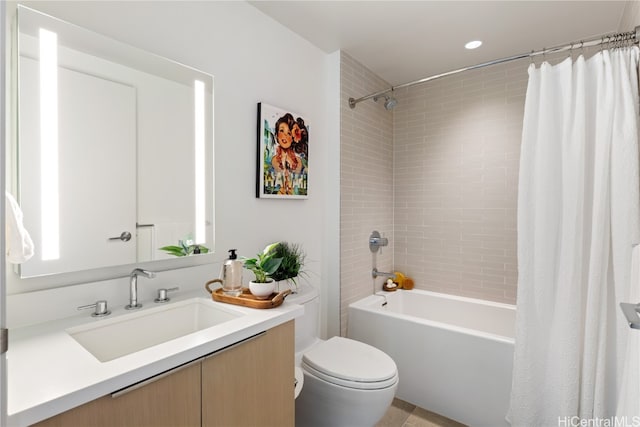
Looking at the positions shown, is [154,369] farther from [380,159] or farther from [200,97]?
[380,159]

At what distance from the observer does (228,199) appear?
183cm

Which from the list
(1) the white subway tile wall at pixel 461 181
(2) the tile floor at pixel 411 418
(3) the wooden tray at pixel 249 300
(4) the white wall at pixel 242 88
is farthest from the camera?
(1) the white subway tile wall at pixel 461 181

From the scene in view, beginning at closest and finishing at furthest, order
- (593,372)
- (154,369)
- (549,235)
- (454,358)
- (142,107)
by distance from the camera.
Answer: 1. (154,369)
2. (142,107)
3. (593,372)
4. (549,235)
5. (454,358)

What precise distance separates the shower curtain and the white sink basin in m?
1.62

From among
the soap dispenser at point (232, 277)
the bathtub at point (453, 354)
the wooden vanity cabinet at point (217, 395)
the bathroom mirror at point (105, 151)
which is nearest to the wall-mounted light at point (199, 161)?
the bathroom mirror at point (105, 151)

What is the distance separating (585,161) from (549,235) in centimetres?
41

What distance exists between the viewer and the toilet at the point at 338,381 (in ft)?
5.34

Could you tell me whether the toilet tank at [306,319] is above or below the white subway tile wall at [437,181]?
below

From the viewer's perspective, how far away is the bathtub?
2002 millimetres

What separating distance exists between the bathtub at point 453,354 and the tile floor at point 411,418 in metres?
0.04

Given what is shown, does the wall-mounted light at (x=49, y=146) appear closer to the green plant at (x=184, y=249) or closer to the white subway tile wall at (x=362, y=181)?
the green plant at (x=184, y=249)

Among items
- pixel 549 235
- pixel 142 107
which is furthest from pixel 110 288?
pixel 549 235

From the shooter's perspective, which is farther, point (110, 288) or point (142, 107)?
point (142, 107)
